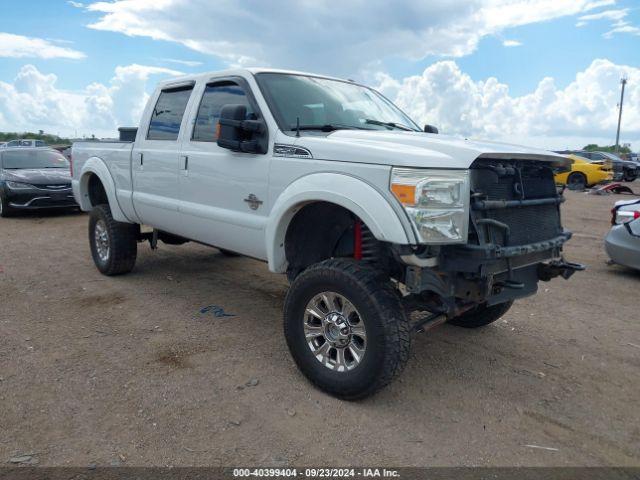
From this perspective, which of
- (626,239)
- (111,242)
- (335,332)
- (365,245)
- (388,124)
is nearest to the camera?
(335,332)

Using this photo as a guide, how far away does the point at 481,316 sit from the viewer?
4688mm

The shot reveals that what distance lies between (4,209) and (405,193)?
11147 mm

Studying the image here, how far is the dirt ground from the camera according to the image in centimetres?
293

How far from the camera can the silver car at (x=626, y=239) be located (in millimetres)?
6590

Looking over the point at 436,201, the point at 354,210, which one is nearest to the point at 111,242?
the point at 354,210

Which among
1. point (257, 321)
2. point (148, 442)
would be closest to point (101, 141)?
point (257, 321)

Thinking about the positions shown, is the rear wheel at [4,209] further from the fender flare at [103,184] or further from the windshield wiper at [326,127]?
the windshield wiper at [326,127]

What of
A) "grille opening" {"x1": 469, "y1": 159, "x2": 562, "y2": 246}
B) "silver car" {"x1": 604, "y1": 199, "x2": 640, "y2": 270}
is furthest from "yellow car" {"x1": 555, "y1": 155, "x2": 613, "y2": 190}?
"grille opening" {"x1": 469, "y1": 159, "x2": 562, "y2": 246}

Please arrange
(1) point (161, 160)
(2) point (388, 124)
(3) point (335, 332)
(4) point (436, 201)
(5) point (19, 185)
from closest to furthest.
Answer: (4) point (436, 201)
(3) point (335, 332)
(2) point (388, 124)
(1) point (161, 160)
(5) point (19, 185)

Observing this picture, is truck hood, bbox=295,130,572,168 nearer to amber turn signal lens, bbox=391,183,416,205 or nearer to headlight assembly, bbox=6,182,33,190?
amber turn signal lens, bbox=391,183,416,205

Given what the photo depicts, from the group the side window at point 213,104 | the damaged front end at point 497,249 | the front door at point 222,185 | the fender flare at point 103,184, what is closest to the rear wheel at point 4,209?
the fender flare at point 103,184

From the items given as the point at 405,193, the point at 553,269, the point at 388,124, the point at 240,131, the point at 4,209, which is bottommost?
the point at 4,209

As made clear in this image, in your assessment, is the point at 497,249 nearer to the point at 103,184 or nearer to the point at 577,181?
the point at 103,184

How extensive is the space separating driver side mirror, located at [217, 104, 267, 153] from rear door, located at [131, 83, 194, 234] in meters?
1.10
